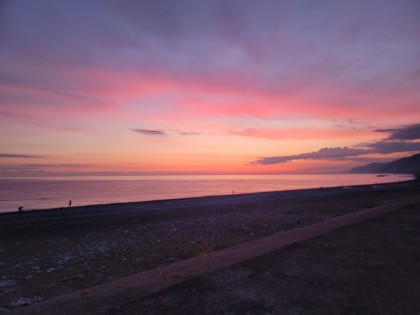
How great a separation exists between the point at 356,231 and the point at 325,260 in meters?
2.95

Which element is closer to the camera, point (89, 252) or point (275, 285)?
point (275, 285)

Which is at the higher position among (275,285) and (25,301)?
(275,285)

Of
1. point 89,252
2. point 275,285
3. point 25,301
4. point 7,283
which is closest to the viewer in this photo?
point 275,285

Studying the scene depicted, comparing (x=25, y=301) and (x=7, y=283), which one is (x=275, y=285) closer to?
(x=25, y=301)

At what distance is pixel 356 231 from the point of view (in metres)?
7.84

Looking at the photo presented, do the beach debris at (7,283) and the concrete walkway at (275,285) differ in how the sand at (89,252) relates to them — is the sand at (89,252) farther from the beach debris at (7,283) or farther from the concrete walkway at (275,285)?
the concrete walkway at (275,285)

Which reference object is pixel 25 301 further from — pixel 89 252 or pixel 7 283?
pixel 89 252

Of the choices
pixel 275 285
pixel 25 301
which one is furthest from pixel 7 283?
pixel 275 285

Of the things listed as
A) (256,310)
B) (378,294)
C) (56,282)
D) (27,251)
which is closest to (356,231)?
(378,294)

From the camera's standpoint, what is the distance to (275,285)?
423 cm

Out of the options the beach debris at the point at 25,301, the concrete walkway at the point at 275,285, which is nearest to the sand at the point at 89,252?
the beach debris at the point at 25,301

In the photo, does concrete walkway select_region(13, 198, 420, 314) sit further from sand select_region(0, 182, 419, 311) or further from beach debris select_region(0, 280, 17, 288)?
beach debris select_region(0, 280, 17, 288)

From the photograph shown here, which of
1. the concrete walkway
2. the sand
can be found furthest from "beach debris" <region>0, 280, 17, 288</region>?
the concrete walkway

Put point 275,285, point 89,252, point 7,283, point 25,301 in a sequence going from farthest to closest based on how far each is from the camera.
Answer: point 89,252 < point 7,283 < point 25,301 < point 275,285
